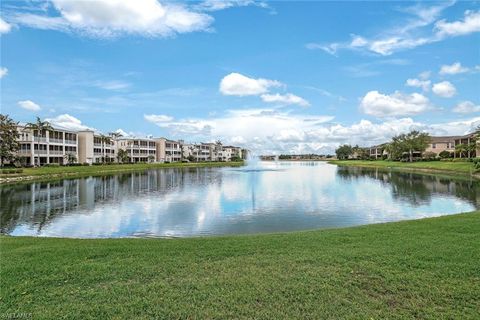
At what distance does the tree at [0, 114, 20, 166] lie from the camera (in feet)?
194

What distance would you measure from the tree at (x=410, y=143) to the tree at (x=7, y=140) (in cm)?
9477

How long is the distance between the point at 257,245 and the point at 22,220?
16.5 meters

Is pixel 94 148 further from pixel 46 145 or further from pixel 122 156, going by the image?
pixel 46 145

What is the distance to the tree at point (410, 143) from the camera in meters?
98.2

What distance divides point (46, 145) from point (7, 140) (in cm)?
1427

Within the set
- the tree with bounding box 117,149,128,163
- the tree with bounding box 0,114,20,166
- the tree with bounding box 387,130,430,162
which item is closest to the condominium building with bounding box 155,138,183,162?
the tree with bounding box 117,149,128,163

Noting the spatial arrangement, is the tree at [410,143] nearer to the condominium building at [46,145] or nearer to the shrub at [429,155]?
the shrub at [429,155]

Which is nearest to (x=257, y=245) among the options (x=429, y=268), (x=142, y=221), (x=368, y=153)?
(x=429, y=268)

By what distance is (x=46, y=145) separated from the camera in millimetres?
74000

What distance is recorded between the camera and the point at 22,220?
20.3 meters

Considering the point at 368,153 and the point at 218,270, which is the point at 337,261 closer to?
the point at 218,270

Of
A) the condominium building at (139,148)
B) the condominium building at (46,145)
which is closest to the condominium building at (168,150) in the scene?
the condominium building at (139,148)

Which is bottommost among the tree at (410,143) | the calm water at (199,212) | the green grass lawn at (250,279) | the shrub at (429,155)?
the calm water at (199,212)

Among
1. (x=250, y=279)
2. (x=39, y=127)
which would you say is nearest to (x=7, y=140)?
(x=39, y=127)
